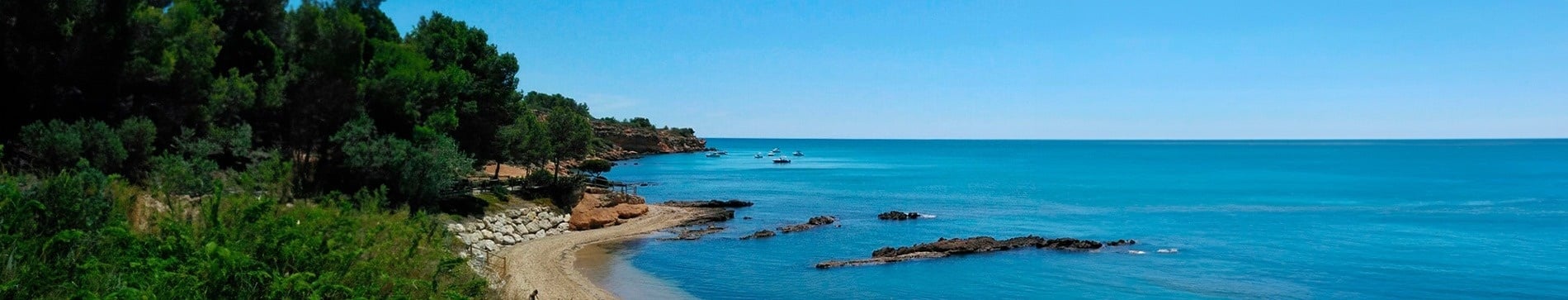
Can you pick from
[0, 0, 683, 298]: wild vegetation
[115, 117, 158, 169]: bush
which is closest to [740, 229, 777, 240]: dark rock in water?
[0, 0, 683, 298]: wild vegetation

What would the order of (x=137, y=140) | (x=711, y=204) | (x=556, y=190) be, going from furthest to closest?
1. (x=711, y=204)
2. (x=556, y=190)
3. (x=137, y=140)

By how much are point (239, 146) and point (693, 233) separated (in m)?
18.6

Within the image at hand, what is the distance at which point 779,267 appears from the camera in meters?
33.4

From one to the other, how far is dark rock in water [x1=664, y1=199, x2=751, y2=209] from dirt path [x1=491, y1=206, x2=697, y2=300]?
10.5 metres

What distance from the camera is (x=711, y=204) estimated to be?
57500 mm

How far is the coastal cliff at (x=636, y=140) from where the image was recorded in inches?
5731

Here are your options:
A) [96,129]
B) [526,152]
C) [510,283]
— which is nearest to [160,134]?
[96,129]

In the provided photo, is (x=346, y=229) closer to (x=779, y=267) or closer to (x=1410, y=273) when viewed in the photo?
(x=779, y=267)

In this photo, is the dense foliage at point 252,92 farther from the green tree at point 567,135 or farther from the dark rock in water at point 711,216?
the green tree at point 567,135

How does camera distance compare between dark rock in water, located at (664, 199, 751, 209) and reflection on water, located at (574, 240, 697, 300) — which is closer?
reflection on water, located at (574, 240, 697, 300)

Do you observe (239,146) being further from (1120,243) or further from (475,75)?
(1120,243)

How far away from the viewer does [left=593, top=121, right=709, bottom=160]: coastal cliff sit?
145575mm

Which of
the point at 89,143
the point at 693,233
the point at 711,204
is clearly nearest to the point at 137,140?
the point at 89,143

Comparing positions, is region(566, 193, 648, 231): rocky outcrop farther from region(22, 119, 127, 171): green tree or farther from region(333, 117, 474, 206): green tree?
region(22, 119, 127, 171): green tree
